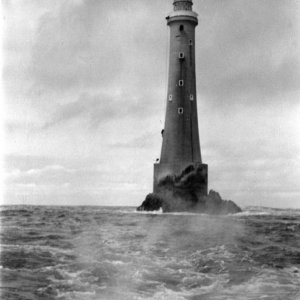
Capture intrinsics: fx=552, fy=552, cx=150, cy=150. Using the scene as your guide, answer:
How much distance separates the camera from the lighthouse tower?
55.3m

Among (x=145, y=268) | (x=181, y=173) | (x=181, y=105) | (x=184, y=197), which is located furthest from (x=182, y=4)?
(x=145, y=268)

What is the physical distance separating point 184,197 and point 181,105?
9.27m

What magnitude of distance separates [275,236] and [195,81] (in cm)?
3034

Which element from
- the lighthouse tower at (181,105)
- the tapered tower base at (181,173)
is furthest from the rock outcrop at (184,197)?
the lighthouse tower at (181,105)

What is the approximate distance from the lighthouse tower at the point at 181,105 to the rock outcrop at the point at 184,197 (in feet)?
1.95

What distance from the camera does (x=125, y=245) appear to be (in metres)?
22.3

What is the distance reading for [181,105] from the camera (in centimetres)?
5562

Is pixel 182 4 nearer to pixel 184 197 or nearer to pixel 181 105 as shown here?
pixel 181 105

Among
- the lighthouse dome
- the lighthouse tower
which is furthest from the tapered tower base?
the lighthouse dome

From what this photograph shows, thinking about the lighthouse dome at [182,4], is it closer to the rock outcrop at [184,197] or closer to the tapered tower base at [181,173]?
the tapered tower base at [181,173]

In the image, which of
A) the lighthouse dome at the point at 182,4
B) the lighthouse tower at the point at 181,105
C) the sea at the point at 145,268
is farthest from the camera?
the lighthouse dome at the point at 182,4

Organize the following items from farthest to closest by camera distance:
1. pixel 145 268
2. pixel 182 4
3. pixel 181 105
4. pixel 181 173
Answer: pixel 182 4, pixel 181 105, pixel 181 173, pixel 145 268

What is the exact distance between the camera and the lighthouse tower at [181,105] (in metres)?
55.3

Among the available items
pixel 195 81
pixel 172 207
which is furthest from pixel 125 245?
pixel 195 81
